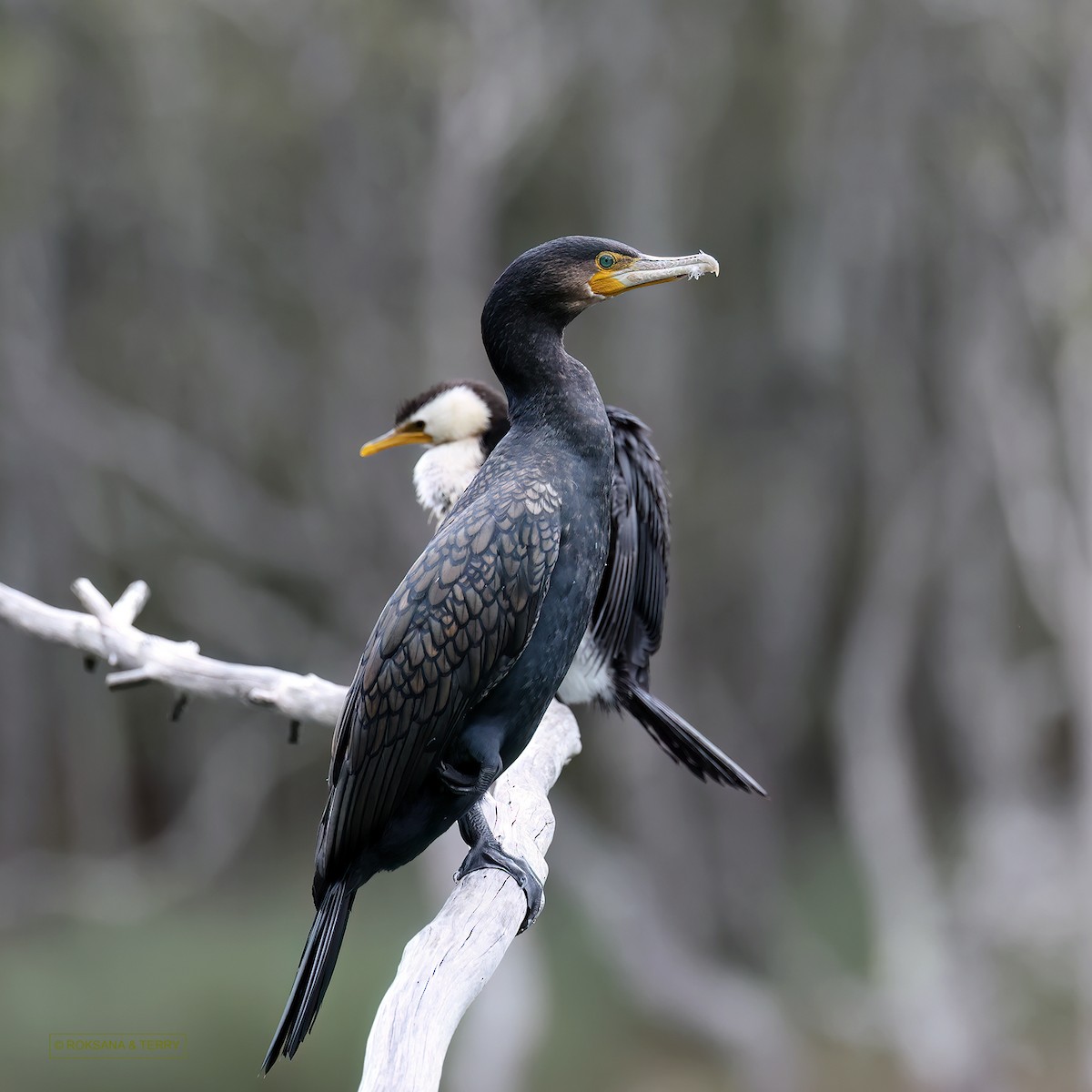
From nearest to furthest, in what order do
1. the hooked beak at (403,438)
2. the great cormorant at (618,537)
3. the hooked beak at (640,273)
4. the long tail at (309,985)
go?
the long tail at (309,985) < the hooked beak at (640,273) < the great cormorant at (618,537) < the hooked beak at (403,438)

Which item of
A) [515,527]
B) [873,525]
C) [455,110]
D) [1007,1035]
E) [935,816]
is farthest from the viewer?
[935,816]

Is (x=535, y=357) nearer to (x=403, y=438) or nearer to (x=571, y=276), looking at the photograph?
(x=571, y=276)

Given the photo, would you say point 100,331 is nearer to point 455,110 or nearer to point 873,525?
point 455,110

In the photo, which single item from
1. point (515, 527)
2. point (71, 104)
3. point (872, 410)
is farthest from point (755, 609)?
point (515, 527)

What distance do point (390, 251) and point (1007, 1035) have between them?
6717mm

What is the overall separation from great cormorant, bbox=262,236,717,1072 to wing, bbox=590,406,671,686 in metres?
0.75

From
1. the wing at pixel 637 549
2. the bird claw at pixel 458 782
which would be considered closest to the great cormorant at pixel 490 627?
the bird claw at pixel 458 782

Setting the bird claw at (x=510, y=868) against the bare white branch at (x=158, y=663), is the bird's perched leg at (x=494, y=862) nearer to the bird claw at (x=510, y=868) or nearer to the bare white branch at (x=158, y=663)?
the bird claw at (x=510, y=868)

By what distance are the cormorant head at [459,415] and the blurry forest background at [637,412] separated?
13.5 ft

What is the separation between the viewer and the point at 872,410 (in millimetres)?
9664

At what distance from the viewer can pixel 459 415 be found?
356 centimetres

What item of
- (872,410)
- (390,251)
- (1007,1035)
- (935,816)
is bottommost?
(935,816)

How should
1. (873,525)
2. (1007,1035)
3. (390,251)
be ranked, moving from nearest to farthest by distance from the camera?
(390,251) < (1007,1035) < (873,525)

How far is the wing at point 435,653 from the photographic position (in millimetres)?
2295
